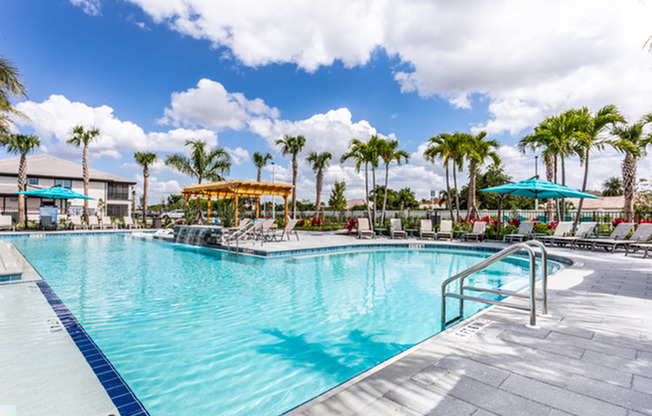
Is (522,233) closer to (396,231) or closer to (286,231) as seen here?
(396,231)

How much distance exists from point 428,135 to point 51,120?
2395 centimetres

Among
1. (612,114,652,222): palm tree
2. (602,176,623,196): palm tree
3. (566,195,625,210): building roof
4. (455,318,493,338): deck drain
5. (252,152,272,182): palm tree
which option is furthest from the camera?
(602,176,623,196): palm tree

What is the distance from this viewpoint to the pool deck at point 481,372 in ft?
6.42

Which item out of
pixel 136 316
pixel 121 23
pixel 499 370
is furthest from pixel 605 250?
pixel 121 23

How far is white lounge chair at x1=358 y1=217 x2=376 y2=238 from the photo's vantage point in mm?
16022

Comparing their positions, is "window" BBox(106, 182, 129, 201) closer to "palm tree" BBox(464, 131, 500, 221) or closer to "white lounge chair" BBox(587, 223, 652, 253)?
"palm tree" BBox(464, 131, 500, 221)

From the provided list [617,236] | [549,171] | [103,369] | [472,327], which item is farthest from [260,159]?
[472,327]

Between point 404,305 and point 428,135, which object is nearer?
point 404,305

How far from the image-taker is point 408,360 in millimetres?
2572

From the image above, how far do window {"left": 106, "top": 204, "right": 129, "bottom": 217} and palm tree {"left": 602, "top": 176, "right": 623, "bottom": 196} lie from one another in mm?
75314

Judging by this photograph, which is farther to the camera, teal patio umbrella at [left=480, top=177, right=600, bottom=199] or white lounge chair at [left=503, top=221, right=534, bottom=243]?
white lounge chair at [left=503, top=221, right=534, bottom=243]

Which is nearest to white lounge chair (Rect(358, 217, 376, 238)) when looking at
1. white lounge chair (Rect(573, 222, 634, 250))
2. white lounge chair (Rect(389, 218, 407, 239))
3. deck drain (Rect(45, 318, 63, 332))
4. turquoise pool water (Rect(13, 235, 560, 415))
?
white lounge chair (Rect(389, 218, 407, 239))

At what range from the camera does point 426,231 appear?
15.3 metres

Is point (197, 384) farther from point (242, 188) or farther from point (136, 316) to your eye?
point (242, 188)
